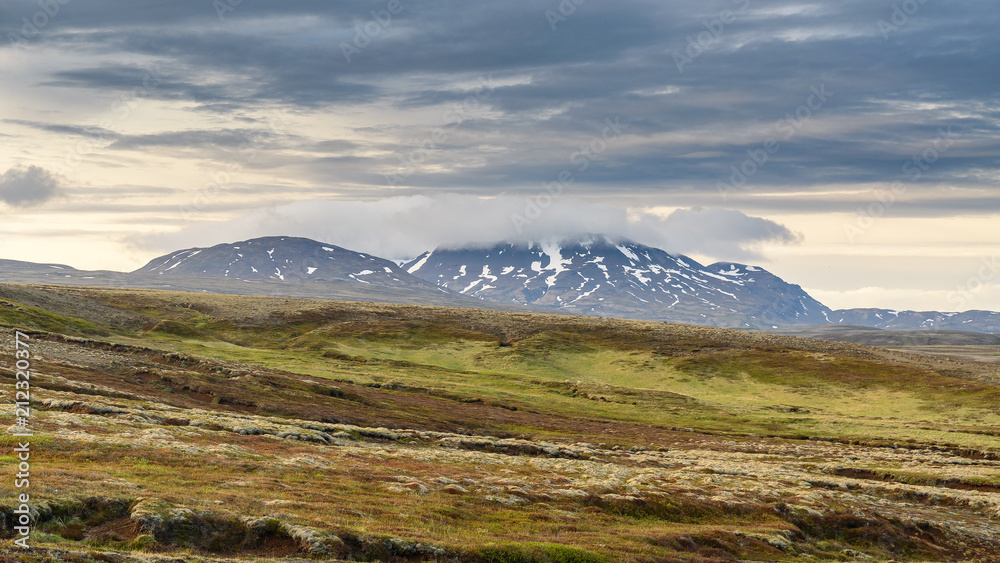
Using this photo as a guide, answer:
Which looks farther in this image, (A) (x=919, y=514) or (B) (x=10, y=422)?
(A) (x=919, y=514)

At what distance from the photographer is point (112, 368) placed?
77.0 metres

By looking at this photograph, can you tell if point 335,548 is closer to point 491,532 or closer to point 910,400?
point 491,532

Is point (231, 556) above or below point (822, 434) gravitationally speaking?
above

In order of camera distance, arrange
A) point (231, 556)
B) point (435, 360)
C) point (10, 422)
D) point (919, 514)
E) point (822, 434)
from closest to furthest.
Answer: point (231, 556) < point (10, 422) < point (919, 514) < point (822, 434) < point (435, 360)

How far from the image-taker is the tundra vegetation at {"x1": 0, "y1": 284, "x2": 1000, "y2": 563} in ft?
82.3

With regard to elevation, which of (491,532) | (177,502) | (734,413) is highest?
(177,502)

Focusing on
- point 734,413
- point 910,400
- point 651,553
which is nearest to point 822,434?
point 734,413

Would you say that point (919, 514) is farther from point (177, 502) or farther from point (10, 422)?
point (10, 422)

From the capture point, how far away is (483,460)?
53438 mm

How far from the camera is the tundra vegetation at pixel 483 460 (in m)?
25.1

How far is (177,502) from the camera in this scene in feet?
83.9

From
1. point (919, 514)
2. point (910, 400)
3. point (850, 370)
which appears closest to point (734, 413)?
point (910, 400)

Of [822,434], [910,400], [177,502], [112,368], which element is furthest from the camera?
[910,400]

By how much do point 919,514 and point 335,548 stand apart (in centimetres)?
4188
